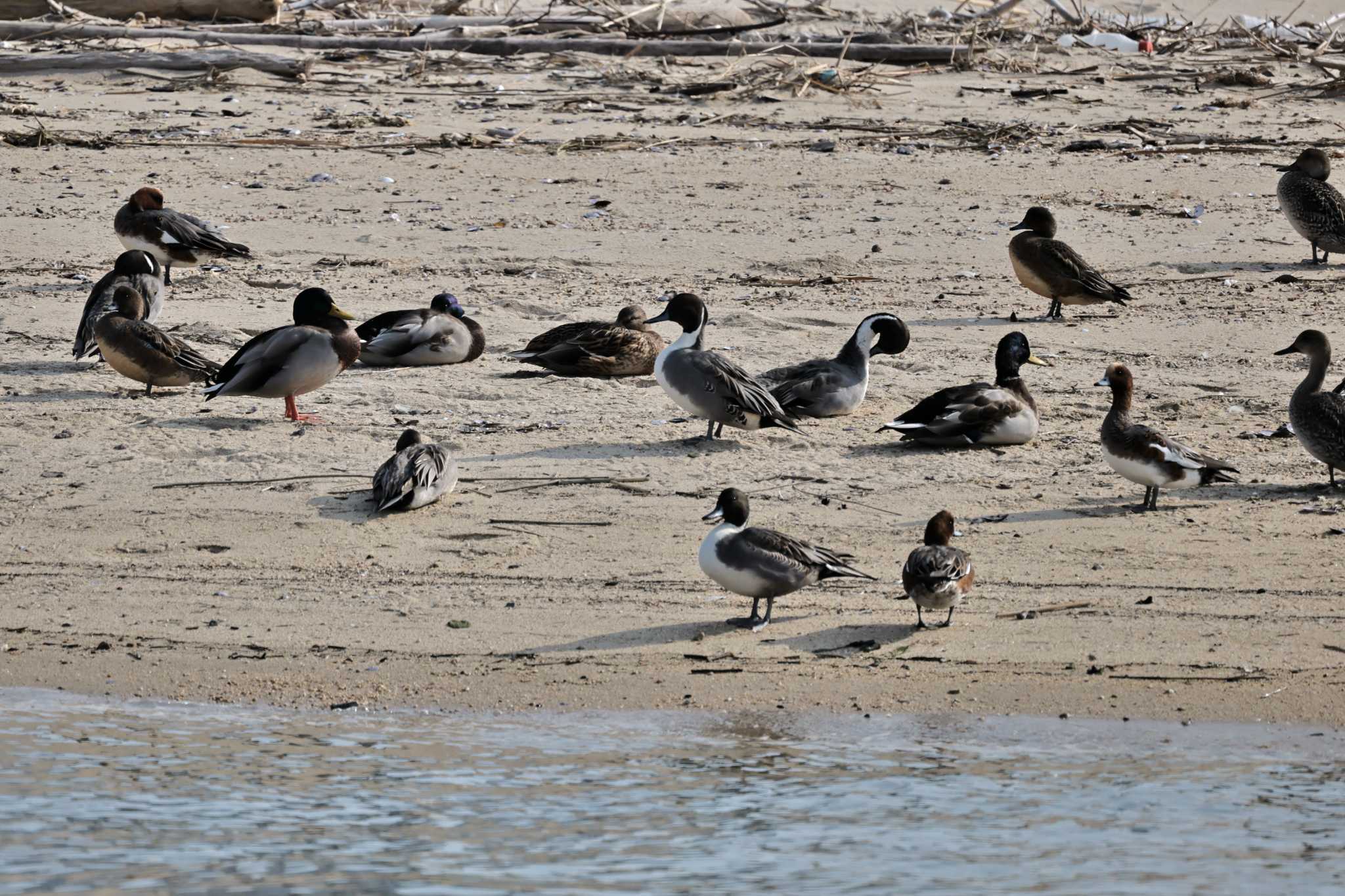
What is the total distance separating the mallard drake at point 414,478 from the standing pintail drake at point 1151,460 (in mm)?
2998

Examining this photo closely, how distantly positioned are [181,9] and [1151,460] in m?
14.0

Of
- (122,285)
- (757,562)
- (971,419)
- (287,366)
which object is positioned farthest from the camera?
(122,285)

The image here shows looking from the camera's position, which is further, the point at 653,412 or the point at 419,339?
the point at 419,339

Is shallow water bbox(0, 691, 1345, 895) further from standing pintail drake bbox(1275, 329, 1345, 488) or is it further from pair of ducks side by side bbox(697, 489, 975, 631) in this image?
standing pintail drake bbox(1275, 329, 1345, 488)

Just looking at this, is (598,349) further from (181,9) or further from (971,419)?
(181,9)

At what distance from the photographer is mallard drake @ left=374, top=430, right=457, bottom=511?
8.15m

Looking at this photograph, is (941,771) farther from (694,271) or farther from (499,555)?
(694,271)

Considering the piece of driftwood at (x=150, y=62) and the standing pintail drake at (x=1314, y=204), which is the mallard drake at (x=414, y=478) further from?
the piece of driftwood at (x=150, y=62)

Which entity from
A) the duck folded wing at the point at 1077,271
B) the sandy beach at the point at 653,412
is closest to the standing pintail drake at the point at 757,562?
the sandy beach at the point at 653,412

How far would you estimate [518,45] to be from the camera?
60.7 ft

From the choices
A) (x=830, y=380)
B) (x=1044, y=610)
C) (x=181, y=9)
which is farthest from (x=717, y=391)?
(x=181, y=9)

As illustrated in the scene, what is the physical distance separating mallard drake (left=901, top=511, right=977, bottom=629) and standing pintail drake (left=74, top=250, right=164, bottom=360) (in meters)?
5.36

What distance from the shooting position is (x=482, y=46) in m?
18.5

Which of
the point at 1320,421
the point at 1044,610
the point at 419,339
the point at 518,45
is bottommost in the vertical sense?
the point at 1044,610
